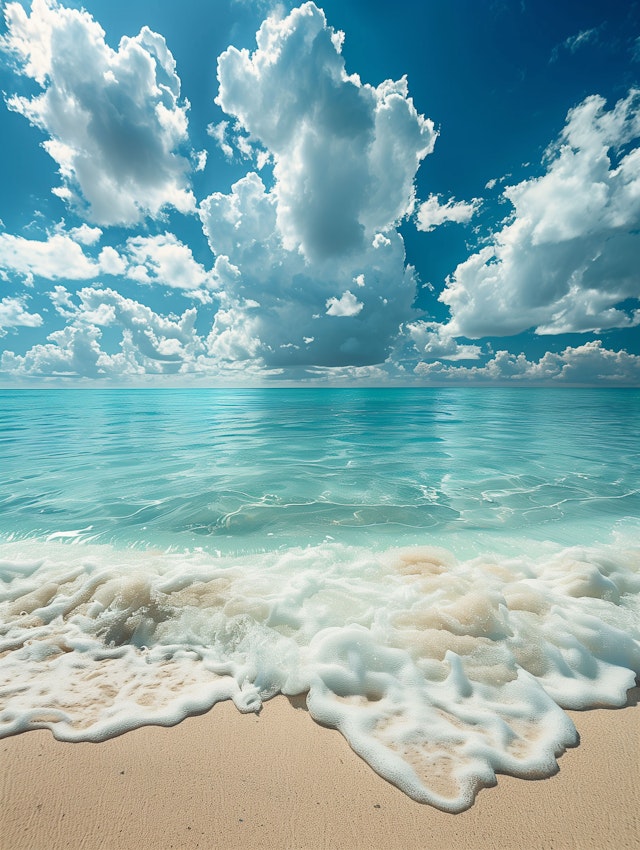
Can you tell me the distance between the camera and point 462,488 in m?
10.8

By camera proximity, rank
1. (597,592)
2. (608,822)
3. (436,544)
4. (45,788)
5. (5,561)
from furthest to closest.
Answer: (436,544), (5,561), (597,592), (45,788), (608,822)

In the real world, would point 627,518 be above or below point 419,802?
below

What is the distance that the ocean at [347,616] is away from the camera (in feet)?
9.21

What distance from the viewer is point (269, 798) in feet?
7.39

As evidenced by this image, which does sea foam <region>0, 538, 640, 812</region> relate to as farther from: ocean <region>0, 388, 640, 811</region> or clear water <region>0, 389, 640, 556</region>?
clear water <region>0, 389, 640, 556</region>

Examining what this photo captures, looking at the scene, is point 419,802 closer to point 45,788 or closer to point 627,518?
point 45,788

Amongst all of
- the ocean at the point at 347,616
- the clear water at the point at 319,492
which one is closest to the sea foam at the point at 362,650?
the ocean at the point at 347,616

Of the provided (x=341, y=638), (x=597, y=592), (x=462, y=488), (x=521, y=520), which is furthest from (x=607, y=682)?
(x=462, y=488)

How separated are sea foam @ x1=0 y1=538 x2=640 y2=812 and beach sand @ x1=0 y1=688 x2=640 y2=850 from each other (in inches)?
4.8

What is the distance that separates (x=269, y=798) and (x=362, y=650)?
1503mm

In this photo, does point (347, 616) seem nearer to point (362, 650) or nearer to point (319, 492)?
point (362, 650)

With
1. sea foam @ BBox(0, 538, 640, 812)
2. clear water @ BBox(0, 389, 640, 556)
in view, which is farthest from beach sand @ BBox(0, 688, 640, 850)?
clear water @ BBox(0, 389, 640, 556)

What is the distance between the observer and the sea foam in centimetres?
270

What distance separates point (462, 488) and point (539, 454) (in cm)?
765
